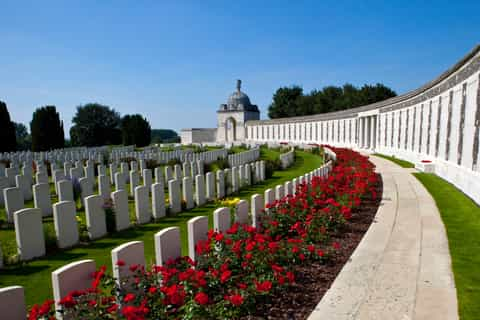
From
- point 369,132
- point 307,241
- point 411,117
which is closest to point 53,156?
point 307,241

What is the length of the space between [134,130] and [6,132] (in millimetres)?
18023

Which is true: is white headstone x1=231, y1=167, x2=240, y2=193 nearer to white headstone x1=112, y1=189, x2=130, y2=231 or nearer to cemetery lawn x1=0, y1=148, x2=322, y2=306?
cemetery lawn x1=0, y1=148, x2=322, y2=306

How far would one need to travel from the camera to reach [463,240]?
5.35m

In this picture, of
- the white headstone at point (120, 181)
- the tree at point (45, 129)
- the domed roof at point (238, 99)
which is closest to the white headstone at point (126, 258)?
the white headstone at point (120, 181)

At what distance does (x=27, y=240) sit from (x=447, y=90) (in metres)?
15.1

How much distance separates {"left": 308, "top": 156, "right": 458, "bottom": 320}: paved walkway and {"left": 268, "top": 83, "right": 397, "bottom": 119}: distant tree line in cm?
5011

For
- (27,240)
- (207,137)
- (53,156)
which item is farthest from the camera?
(207,137)

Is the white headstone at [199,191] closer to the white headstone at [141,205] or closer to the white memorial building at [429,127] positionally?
the white headstone at [141,205]

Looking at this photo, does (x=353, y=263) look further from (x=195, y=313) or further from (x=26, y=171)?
(x=26, y=171)

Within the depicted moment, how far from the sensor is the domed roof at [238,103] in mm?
67325

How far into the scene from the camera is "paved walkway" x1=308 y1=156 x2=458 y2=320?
315 centimetres

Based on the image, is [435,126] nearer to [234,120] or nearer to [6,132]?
[6,132]

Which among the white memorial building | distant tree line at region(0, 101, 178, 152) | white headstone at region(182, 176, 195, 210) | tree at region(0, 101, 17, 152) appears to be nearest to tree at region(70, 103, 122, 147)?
distant tree line at region(0, 101, 178, 152)

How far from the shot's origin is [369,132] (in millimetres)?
31250
